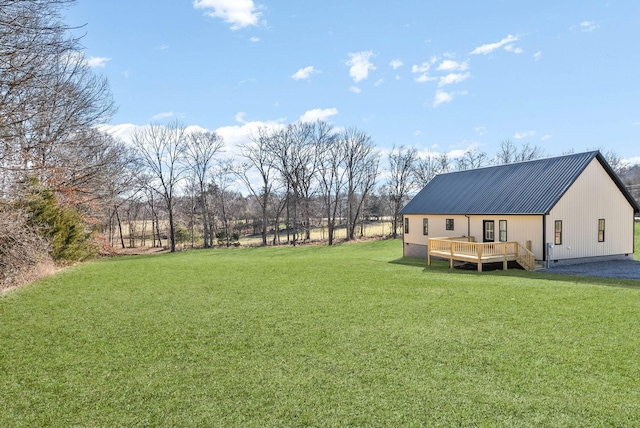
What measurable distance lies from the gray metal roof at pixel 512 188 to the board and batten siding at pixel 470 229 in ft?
1.05

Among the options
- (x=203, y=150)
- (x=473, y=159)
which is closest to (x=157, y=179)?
(x=203, y=150)

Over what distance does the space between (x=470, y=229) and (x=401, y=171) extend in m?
22.3

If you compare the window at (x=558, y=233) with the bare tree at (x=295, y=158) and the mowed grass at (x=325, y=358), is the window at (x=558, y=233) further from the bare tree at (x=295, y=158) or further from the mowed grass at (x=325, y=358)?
the bare tree at (x=295, y=158)

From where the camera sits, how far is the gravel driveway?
12.4 meters

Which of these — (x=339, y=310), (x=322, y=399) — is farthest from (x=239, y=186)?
(x=322, y=399)

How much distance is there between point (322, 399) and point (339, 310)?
3748 mm

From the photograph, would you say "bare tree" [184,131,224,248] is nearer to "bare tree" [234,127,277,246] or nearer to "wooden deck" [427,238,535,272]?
"bare tree" [234,127,277,246]

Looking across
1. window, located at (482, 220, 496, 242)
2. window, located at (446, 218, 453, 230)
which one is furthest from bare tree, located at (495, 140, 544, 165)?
window, located at (482, 220, 496, 242)

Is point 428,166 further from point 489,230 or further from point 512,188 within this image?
point 489,230

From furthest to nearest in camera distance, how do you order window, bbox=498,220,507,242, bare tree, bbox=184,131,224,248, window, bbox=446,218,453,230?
bare tree, bbox=184,131,224,248 → window, bbox=446,218,453,230 → window, bbox=498,220,507,242

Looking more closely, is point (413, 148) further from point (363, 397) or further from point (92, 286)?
point (363, 397)

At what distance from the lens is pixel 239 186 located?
35.0 m

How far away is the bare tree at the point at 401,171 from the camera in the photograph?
38.8 meters

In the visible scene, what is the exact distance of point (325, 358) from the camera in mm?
5125
